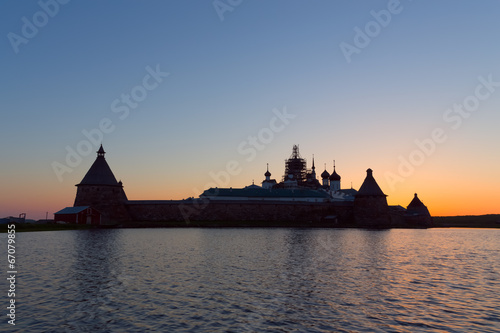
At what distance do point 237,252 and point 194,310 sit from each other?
16.5 m

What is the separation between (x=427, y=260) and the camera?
1081 inches

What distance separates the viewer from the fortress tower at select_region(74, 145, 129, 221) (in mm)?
64750

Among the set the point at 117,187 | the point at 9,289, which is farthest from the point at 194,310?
the point at 117,187

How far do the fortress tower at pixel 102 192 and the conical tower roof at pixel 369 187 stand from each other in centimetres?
4410

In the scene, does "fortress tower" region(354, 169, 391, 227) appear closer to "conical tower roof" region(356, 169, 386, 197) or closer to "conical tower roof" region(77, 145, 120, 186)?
"conical tower roof" region(356, 169, 386, 197)

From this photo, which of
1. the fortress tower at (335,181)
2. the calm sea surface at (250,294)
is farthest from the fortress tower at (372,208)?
the calm sea surface at (250,294)

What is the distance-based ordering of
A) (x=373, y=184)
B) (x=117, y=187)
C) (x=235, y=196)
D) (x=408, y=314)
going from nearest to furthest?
(x=408, y=314)
(x=117, y=187)
(x=373, y=184)
(x=235, y=196)

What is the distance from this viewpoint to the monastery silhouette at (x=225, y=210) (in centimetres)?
6494

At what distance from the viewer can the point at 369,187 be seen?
7350cm

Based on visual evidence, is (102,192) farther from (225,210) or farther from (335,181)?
(335,181)

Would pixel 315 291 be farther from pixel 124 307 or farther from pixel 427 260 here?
pixel 427 260

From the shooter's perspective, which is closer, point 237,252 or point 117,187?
point 237,252

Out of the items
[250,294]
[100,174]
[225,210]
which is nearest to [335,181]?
[225,210]

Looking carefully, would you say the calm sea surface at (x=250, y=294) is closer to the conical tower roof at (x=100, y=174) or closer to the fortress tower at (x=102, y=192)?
the fortress tower at (x=102, y=192)
